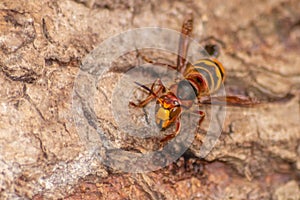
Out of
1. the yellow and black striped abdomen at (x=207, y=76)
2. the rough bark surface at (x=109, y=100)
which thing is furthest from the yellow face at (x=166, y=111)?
the yellow and black striped abdomen at (x=207, y=76)

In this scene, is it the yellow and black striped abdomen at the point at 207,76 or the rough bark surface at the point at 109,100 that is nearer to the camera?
the rough bark surface at the point at 109,100

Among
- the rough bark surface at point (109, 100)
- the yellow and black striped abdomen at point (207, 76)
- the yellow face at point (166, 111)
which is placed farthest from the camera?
the yellow and black striped abdomen at point (207, 76)

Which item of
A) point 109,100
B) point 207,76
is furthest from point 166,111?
point 207,76

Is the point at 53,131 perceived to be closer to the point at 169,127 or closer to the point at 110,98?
the point at 110,98

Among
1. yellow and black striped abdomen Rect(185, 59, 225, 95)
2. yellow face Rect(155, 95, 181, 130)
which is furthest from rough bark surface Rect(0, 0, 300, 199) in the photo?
yellow face Rect(155, 95, 181, 130)

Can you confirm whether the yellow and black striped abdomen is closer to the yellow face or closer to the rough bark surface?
the rough bark surface

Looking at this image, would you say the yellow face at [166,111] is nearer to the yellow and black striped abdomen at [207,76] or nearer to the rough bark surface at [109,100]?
the rough bark surface at [109,100]

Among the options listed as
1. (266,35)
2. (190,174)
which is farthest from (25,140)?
(266,35)
